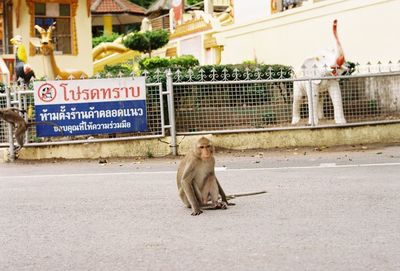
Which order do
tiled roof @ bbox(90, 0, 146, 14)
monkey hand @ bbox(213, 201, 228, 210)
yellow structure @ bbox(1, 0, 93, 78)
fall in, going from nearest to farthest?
monkey hand @ bbox(213, 201, 228, 210) < yellow structure @ bbox(1, 0, 93, 78) < tiled roof @ bbox(90, 0, 146, 14)

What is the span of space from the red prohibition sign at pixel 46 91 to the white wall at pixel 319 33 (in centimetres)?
824

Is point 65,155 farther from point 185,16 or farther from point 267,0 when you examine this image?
point 185,16

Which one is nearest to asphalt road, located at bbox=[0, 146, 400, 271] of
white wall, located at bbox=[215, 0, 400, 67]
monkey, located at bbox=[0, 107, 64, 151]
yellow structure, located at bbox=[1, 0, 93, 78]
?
monkey, located at bbox=[0, 107, 64, 151]

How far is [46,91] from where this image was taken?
13734 millimetres

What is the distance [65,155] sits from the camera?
547 inches

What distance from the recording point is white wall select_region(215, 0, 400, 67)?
682 inches

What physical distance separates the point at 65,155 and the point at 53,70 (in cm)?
584

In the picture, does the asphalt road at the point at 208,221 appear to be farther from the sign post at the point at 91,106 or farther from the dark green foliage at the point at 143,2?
the dark green foliage at the point at 143,2

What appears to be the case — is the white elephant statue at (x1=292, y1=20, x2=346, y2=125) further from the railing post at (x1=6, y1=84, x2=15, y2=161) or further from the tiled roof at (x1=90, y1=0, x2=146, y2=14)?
the tiled roof at (x1=90, y1=0, x2=146, y2=14)

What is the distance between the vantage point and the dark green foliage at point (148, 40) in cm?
3118

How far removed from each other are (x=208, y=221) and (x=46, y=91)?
775cm

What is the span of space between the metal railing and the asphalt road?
2.59 metres

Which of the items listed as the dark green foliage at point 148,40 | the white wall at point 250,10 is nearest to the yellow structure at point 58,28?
the dark green foliage at point 148,40

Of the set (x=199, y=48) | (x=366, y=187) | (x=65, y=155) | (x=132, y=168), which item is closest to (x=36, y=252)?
(x=366, y=187)
